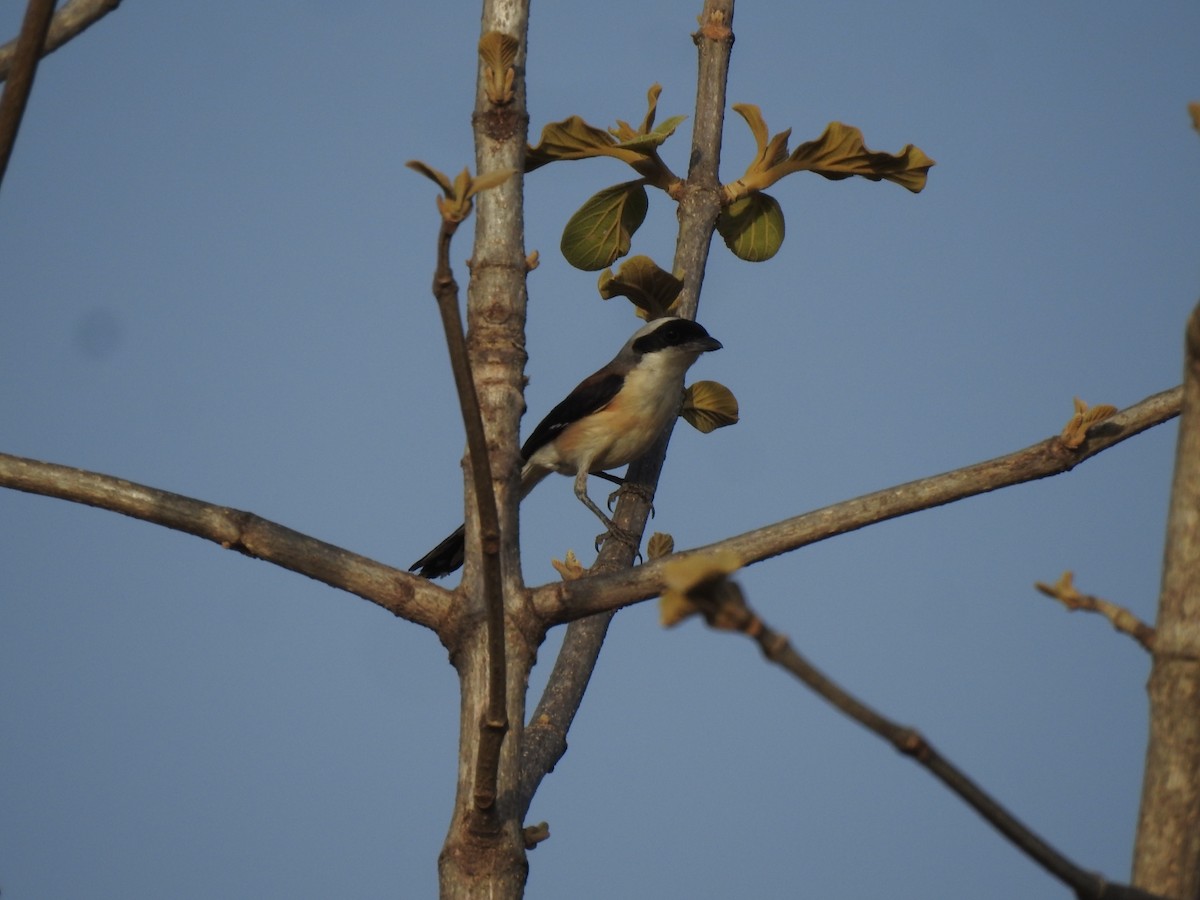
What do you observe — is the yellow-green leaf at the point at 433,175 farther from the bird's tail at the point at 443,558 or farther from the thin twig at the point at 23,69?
the bird's tail at the point at 443,558

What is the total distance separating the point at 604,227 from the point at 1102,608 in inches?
126

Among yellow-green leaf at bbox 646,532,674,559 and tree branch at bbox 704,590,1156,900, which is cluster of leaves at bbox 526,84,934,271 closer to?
yellow-green leaf at bbox 646,532,674,559

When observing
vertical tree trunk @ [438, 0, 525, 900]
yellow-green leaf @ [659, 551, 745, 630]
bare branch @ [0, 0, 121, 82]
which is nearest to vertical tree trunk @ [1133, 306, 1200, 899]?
yellow-green leaf @ [659, 551, 745, 630]

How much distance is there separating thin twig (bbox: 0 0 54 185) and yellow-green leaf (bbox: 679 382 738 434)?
3119mm

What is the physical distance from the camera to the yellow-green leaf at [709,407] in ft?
16.6

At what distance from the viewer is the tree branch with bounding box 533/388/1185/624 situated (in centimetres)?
309

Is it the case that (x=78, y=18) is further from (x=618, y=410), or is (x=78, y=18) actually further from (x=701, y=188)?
(x=618, y=410)

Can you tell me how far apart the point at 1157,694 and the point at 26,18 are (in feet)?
6.62

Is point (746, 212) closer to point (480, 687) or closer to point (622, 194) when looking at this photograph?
point (622, 194)

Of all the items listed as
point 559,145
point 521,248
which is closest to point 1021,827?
point 521,248

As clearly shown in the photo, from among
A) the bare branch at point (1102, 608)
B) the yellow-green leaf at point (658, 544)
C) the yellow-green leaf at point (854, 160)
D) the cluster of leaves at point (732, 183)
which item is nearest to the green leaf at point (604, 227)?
the cluster of leaves at point (732, 183)

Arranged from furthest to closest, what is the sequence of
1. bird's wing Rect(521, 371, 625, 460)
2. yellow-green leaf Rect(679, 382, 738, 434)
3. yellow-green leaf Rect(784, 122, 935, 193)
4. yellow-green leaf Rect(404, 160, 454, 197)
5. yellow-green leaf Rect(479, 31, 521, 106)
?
bird's wing Rect(521, 371, 625, 460) → yellow-green leaf Rect(679, 382, 738, 434) → yellow-green leaf Rect(784, 122, 935, 193) → yellow-green leaf Rect(479, 31, 521, 106) → yellow-green leaf Rect(404, 160, 454, 197)

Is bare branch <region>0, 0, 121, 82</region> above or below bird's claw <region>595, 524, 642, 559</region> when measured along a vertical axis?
above

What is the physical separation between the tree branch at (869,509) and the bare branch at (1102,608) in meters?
1.02
